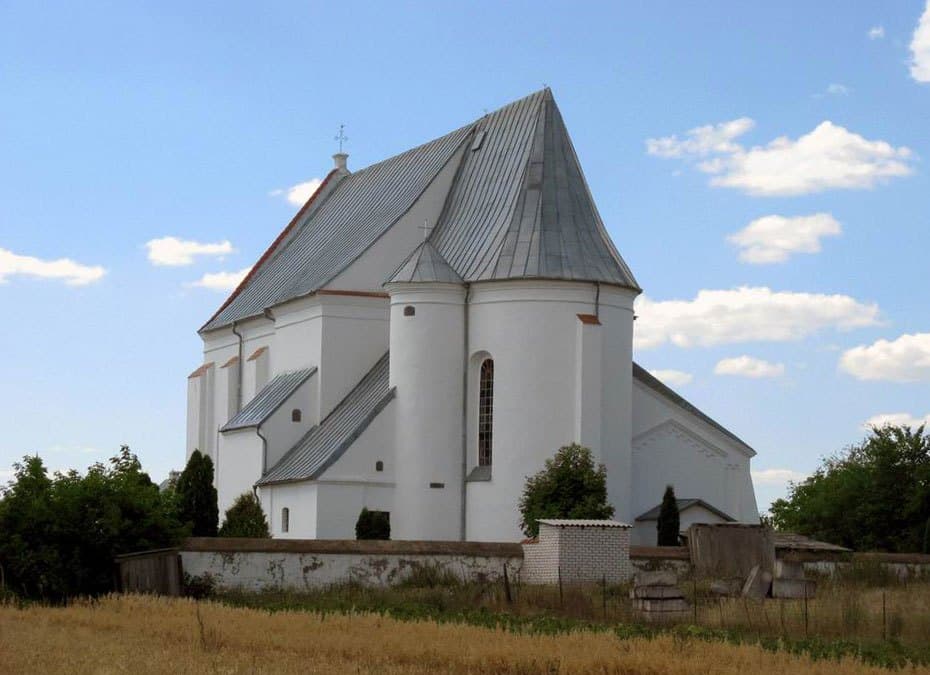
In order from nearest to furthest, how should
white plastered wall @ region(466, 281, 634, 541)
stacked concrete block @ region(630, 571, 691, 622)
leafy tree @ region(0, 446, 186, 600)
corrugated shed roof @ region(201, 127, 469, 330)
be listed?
stacked concrete block @ region(630, 571, 691, 622), leafy tree @ region(0, 446, 186, 600), white plastered wall @ region(466, 281, 634, 541), corrugated shed roof @ region(201, 127, 469, 330)

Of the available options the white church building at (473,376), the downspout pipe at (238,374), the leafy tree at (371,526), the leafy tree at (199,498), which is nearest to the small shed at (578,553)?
the white church building at (473,376)

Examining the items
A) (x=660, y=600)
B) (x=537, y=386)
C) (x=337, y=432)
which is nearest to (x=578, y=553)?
(x=660, y=600)

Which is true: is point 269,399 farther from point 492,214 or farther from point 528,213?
point 528,213

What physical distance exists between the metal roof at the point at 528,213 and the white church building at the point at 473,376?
6 cm

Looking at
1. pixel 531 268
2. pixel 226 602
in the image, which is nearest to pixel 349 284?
pixel 531 268

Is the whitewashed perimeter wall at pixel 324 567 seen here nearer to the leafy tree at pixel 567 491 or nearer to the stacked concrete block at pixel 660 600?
the leafy tree at pixel 567 491

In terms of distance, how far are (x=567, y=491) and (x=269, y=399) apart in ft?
39.6

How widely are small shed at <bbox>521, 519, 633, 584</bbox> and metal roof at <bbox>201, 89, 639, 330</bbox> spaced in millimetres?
9494

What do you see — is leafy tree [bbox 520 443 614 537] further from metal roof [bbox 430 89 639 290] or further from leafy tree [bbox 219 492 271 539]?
leafy tree [bbox 219 492 271 539]

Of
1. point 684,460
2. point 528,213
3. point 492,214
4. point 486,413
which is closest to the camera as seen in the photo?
point 486,413

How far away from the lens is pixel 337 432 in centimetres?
4428

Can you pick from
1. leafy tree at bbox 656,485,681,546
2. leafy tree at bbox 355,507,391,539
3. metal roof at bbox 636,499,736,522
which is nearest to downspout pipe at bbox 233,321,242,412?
leafy tree at bbox 355,507,391,539

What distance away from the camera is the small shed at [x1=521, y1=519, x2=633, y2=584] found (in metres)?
33.7

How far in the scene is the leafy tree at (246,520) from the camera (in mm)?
42906
